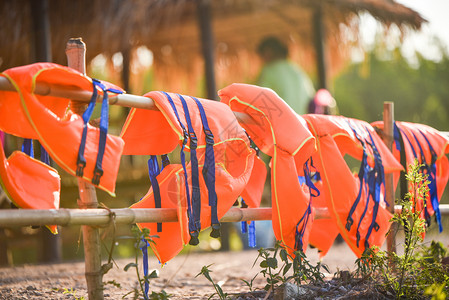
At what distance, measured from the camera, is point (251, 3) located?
5.34m

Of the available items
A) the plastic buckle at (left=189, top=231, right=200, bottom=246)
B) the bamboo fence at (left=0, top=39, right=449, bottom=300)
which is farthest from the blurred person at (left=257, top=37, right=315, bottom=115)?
the plastic buckle at (left=189, top=231, right=200, bottom=246)

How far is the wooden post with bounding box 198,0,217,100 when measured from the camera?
510cm

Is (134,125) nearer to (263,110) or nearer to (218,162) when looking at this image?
(218,162)

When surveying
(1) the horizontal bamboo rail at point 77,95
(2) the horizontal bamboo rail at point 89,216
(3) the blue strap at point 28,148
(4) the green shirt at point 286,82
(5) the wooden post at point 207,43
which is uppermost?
(5) the wooden post at point 207,43

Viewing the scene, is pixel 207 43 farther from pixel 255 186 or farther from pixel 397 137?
pixel 255 186

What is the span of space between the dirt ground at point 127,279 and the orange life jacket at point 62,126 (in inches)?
14.1

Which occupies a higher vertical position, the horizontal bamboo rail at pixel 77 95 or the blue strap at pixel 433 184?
the horizontal bamboo rail at pixel 77 95

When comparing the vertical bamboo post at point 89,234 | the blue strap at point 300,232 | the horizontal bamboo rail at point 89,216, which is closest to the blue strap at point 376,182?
the blue strap at point 300,232

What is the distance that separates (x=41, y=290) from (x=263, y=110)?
1.33 metres

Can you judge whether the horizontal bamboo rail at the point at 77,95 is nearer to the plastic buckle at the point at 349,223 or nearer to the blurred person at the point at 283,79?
the plastic buckle at the point at 349,223

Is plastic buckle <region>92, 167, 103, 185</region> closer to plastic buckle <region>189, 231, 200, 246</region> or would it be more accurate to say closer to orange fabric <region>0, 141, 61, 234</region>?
orange fabric <region>0, 141, 61, 234</region>

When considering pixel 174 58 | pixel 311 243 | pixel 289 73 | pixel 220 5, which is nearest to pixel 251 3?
pixel 220 5

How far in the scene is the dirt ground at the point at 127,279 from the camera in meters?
2.48

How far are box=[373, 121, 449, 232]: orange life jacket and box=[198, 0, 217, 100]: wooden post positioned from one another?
7.54ft
